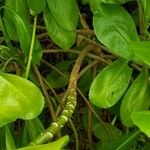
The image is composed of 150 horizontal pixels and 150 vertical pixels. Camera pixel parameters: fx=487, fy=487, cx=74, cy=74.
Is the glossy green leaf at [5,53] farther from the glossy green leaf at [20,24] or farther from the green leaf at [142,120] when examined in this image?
the green leaf at [142,120]

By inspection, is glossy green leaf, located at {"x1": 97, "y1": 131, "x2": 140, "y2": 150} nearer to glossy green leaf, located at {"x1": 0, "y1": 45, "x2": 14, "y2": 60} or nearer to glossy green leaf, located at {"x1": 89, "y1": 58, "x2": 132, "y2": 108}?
glossy green leaf, located at {"x1": 89, "y1": 58, "x2": 132, "y2": 108}

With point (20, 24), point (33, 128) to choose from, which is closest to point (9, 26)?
point (20, 24)

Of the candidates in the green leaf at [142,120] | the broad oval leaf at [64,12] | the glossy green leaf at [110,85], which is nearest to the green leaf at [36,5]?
the broad oval leaf at [64,12]

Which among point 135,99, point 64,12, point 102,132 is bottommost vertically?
point 102,132

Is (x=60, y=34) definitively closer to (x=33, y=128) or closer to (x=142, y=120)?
(x=33, y=128)

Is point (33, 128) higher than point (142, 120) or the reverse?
the reverse

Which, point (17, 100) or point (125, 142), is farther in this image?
point (125, 142)

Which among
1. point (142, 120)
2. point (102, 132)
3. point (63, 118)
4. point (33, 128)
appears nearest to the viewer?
point (142, 120)

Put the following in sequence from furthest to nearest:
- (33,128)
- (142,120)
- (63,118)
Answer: (33,128)
(63,118)
(142,120)
